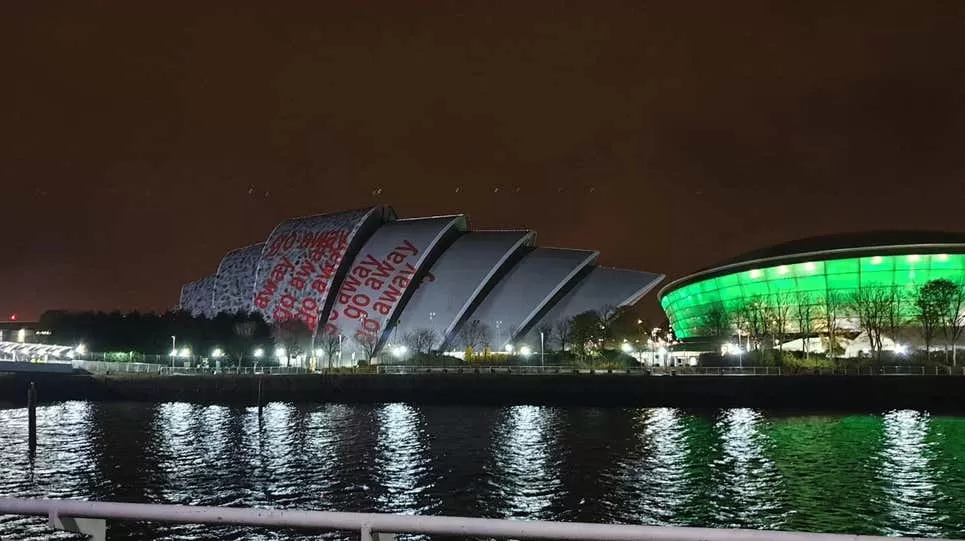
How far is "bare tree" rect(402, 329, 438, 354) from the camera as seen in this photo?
3162 inches

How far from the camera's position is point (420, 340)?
265 ft

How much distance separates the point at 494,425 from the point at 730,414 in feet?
43.1

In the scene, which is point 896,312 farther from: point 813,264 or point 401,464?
point 401,464

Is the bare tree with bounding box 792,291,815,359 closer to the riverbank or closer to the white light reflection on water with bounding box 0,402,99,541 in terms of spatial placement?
the riverbank

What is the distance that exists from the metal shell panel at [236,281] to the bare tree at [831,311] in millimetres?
57463

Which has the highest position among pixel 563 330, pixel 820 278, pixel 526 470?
pixel 820 278

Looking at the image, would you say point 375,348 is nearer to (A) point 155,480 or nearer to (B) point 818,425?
(B) point 818,425

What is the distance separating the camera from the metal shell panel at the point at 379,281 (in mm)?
83625

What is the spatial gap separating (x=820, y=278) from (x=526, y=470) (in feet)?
175

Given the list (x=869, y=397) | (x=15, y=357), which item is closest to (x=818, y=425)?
(x=869, y=397)

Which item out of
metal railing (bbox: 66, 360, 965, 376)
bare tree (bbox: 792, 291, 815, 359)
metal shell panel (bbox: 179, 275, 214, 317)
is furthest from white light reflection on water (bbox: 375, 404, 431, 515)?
metal shell panel (bbox: 179, 275, 214, 317)

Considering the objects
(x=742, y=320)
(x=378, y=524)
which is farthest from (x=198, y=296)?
(x=378, y=524)

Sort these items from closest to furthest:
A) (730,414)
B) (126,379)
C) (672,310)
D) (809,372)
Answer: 1. (730,414)
2. (809,372)
3. (126,379)
4. (672,310)

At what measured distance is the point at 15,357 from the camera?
77.2 meters
